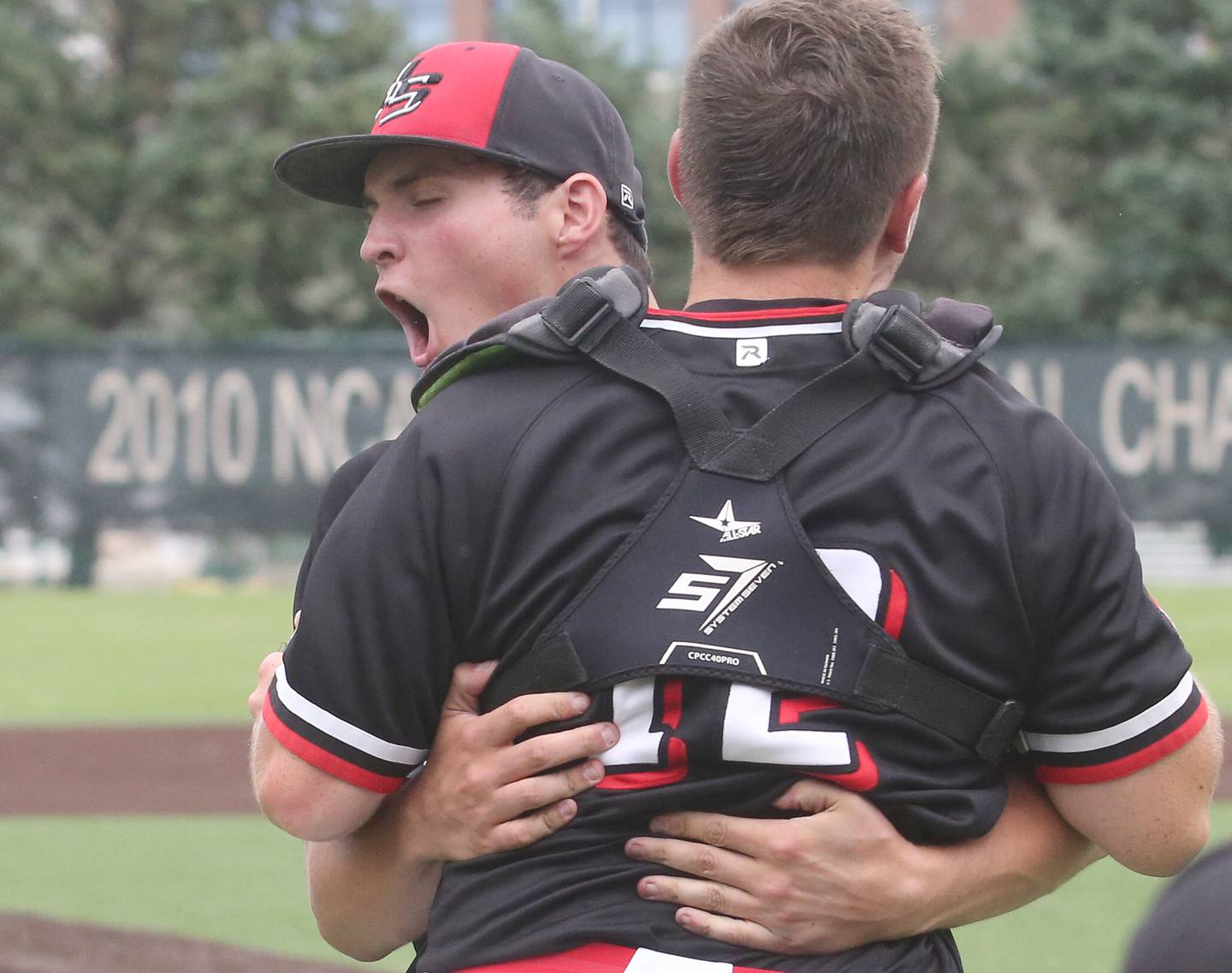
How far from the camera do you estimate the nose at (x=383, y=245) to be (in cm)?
230

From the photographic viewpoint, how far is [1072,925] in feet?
17.7

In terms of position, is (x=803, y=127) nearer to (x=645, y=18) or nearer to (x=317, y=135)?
(x=317, y=135)

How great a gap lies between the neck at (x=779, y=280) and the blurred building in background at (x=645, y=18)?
1235 inches

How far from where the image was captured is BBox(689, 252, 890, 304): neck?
5.85 feet

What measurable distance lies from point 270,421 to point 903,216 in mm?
15731

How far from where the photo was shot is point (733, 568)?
5.43 ft

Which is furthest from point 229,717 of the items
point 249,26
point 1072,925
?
point 249,26

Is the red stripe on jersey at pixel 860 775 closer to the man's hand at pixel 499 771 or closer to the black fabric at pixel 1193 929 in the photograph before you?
the man's hand at pixel 499 771

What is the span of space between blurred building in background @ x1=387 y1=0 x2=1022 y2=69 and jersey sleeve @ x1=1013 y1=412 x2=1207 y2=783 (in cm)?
3152

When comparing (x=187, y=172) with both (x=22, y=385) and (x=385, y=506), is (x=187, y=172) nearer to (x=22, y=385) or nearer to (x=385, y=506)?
(x=22, y=385)

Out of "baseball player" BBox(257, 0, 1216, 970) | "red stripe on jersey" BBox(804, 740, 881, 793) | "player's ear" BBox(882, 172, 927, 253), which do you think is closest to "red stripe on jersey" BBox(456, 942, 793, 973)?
"baseball player" BBox(257, 0, 1216, 970)

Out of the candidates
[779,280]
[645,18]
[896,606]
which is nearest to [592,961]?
[896,606]

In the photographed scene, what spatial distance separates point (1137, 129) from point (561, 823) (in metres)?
26.5

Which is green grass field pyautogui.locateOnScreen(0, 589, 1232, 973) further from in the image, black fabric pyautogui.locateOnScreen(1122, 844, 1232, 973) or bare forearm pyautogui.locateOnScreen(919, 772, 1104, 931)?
black fabric pyautogui.locateOnScreen(1122, 844, 1232, 973)
